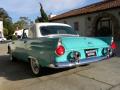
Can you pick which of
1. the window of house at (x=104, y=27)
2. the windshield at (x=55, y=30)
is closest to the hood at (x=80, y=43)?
the windshield at (x=55, y=30)

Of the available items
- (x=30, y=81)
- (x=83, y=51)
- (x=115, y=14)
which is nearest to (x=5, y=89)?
(x=30, y=81)

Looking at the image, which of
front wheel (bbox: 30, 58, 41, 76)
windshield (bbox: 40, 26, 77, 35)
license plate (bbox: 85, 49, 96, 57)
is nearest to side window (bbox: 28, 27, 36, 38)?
windshield (bbox: 40, 26, 77, 35)

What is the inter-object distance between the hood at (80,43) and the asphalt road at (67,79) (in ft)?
2.91

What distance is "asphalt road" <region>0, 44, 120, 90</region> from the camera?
5.20 meters

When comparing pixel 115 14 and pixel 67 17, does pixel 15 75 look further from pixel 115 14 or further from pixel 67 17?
pixel 67 17

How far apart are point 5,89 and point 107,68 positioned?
343 centimetres

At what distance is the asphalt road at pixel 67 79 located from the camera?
17.1 feet

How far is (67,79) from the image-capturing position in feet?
19.3

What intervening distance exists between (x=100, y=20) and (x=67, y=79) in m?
17.1

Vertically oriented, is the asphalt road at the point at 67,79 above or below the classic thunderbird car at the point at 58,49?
below

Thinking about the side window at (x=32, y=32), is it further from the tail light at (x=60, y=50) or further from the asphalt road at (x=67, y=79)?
the tail light at (x=60, y=50)

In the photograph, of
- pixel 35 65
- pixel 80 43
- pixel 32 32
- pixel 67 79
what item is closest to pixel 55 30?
pixel 32 32

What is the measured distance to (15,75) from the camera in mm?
7016

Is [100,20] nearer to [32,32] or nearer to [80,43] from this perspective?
[32,32]
